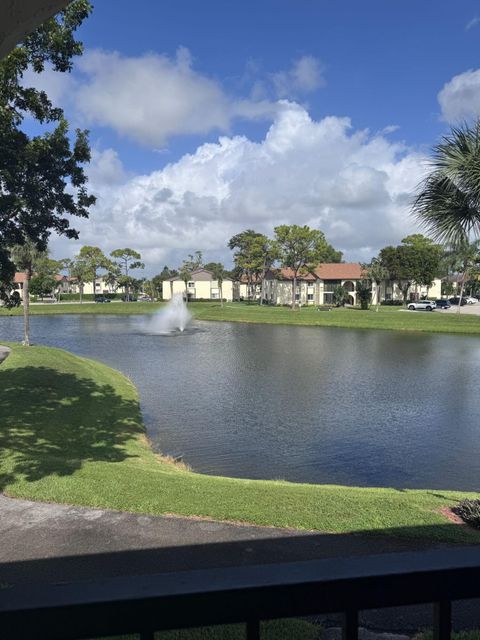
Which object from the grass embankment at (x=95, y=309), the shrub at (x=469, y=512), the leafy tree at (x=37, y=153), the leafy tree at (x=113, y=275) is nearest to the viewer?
the shrub at (x=469, y=512)

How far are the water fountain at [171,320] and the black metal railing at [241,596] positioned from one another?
5838 centimetres

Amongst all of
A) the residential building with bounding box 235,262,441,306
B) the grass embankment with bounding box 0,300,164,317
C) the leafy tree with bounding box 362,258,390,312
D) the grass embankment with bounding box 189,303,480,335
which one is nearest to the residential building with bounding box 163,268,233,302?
the residential building with bounding box 235,262,441,306

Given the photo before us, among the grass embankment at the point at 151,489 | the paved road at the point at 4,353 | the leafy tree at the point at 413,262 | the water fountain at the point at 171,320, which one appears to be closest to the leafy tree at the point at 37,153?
the grass embankment at the point at 151,489

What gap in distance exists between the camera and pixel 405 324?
6662 cm

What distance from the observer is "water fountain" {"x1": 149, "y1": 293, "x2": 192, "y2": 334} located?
64.3 m

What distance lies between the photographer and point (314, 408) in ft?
73.4

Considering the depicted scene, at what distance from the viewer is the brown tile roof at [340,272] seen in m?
112

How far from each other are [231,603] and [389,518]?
7.13 meters

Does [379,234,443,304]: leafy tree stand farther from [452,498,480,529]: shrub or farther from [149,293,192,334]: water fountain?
[452,498,480,529]: shrub

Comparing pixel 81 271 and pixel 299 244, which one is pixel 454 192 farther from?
pixel 81 271

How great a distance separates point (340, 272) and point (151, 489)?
107 metres

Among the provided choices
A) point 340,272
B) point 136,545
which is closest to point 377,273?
point 340,272

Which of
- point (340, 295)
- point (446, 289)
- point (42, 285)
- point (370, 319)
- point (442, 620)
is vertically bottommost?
point (370, 319)

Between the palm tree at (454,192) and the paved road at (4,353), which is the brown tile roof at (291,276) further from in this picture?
the palm tree at (454,192)
